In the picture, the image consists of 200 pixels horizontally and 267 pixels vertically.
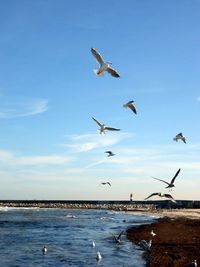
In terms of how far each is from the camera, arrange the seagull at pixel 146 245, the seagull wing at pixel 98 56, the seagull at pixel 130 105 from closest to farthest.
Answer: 1. the seagull wing at pixel 98 56
2. the seagull at pixel 130 105
3. the seagull at pixel 146 245

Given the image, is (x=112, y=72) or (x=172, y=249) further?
(x=172, y=249)

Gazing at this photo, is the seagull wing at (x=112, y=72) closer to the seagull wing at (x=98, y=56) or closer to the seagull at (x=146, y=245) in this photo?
the seagull wing at (x=98, y=56)

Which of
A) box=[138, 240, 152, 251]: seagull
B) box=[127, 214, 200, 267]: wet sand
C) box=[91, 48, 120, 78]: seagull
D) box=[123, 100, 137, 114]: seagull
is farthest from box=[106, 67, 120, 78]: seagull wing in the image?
box=[138, 240, 152, 251]: seagull

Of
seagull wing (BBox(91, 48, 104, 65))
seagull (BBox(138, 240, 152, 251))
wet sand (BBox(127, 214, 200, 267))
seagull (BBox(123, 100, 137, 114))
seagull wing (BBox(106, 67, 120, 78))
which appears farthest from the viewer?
seagull (BBox(138, 240, 152, 251))

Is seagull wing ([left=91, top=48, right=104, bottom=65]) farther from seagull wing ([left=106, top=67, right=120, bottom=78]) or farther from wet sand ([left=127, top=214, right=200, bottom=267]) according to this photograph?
wet sand ([left=127, top=214, right=200, bottom=267])

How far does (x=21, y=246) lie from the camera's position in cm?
2942

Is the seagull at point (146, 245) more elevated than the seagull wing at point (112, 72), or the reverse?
the seagull wing at point (112, 72)

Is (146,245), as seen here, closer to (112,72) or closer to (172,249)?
(172,249)

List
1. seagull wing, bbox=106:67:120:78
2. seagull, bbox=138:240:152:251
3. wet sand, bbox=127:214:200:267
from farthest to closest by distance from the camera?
seagull, bbox=138:240:152:251, wet sand, bbox=127:214:200:267, seagull wing, bbox=106:67:120:78

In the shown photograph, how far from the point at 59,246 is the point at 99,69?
16.6 meters

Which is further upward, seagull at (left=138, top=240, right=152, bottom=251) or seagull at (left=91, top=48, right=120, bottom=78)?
seagull at (left=91, top=48, right=120, bottom=78)

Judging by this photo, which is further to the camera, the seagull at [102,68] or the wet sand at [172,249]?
the wet sand at [172,249]

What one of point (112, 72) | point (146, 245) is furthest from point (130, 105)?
point (146, 245)

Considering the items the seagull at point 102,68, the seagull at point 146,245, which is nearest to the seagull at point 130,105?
the seagull at point 102,68
